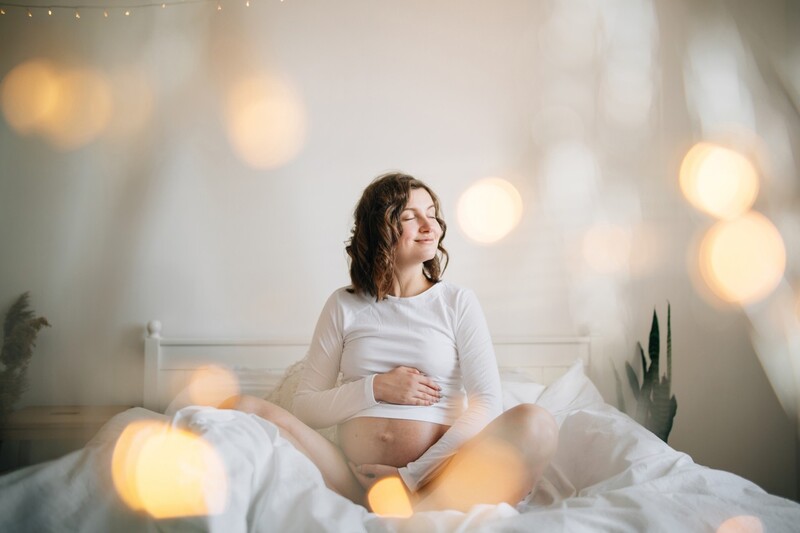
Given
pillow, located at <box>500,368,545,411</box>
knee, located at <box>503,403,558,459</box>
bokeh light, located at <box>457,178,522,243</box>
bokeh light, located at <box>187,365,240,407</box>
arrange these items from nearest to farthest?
Answer: knee, located at <box>503,403,558,459</box> < pillow, located at <box>500,368,545,411</box> < bokeh light, located at <box>187,365,240,407</box> < bokeh light, located at <box>457,178,522,243</box>

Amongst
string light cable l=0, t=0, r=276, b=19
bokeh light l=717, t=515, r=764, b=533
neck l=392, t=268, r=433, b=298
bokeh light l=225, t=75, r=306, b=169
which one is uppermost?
string light cable l=0, t=0, r=276, b=19

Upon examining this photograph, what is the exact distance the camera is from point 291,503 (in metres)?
1.09

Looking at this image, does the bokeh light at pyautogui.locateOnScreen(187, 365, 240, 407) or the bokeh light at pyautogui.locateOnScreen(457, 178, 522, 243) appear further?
the bokeh light at pyautogui.locateOnScreen(457, 178, 522, 243)

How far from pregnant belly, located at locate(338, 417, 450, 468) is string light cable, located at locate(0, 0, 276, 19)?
189 cm

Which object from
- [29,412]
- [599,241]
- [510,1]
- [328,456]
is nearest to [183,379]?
[29,412]

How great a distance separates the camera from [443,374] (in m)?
1.62

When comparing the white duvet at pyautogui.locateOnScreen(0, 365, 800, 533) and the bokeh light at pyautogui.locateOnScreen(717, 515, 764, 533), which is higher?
the white duvet at pyautogui.locateOnScreen(0, 365, 800, 533)

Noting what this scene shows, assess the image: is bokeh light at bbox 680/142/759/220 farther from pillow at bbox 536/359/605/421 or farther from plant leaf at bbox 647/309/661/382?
pillow at bbox 536/359/605/421

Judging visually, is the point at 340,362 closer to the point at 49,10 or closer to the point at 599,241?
the point at 599,241

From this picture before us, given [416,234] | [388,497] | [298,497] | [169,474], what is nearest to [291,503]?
[298,497]

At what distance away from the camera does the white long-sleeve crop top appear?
152cm

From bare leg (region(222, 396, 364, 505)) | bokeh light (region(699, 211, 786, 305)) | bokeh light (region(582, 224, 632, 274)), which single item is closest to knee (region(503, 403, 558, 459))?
bare leg (region(222, 396, 364, 505))

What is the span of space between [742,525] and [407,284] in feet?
3.21

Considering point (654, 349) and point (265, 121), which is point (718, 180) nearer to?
point (654, 349)
